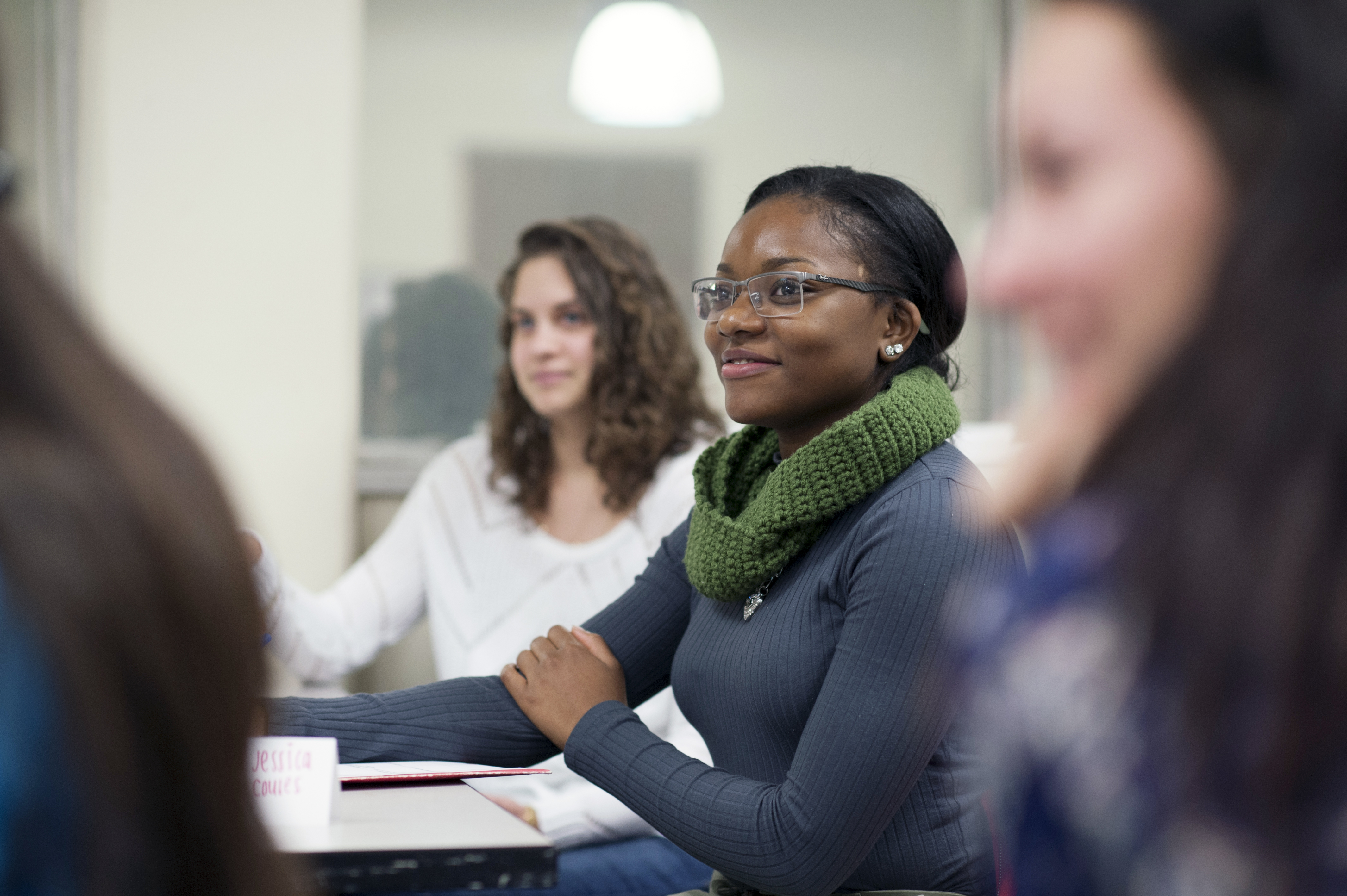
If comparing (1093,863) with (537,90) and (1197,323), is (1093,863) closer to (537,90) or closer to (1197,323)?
(1197,323)

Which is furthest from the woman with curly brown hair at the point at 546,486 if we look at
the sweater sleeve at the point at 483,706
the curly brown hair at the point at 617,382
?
the sweater sleeve at the point at 483,706

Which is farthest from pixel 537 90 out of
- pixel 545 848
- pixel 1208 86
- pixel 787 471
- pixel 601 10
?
pixel 1208 86

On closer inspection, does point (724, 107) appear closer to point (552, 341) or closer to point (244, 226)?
point (552, 341)

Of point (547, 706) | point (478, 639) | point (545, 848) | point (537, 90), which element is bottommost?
point (478, 639)

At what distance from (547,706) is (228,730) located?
947 mm

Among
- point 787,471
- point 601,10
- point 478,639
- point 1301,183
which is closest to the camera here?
point 1301,183

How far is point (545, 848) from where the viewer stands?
95cm

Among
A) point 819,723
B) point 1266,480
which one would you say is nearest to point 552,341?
point 819,723

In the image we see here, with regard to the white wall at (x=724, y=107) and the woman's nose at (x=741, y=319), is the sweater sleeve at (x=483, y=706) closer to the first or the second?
the woman's nose at (x=741, y=319)

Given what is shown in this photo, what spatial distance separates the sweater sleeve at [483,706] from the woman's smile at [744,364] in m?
0.28

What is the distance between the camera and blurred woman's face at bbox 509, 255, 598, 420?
8.61 ft

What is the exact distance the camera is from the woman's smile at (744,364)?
1.57 metres

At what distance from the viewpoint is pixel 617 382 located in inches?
104

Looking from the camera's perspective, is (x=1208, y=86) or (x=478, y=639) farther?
(x=478, y=639)
